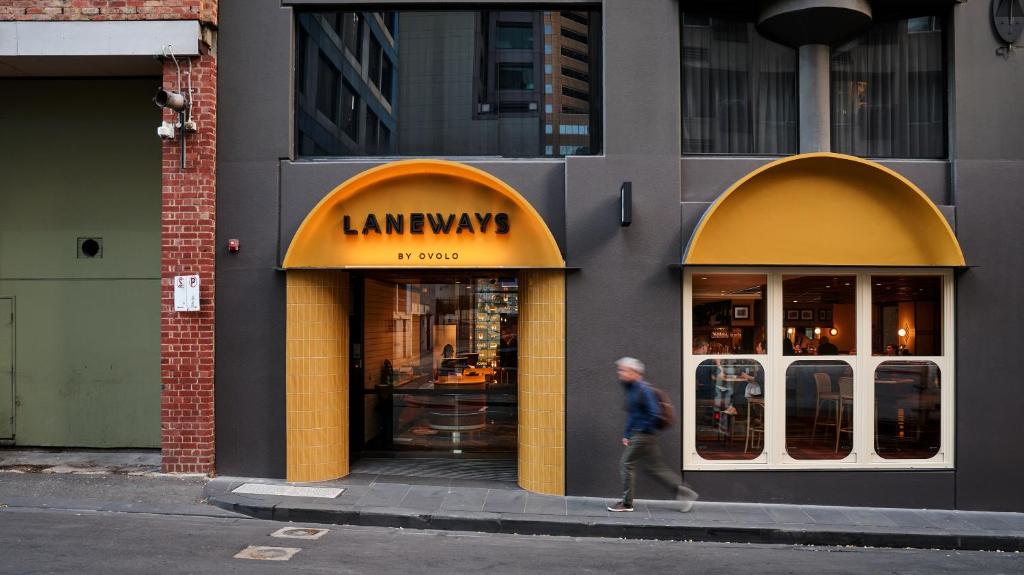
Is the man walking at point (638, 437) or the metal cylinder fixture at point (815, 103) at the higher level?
the metal cylinder fixture at point (815, 103)

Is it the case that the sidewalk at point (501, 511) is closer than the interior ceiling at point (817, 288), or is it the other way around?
the sidewalk at point (501, 511)

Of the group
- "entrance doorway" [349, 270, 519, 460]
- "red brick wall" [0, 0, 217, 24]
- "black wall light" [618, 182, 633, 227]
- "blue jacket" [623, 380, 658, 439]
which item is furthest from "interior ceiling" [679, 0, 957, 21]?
"red brick wall" [0, 0, 217, 24]

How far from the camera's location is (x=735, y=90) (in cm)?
952

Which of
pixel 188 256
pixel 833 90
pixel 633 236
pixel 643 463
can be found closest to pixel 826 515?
pixel 643 463

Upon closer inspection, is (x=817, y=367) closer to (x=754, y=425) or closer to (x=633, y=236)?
(x=754, y=425)

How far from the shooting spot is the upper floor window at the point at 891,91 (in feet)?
31.1

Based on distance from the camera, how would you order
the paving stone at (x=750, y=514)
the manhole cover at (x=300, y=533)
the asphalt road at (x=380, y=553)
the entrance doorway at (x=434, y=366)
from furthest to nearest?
1. the entrance doorway at (x=434, y=366)
2. the paving stone at (x=750, y=514)
3. the manhole cover at (x=300, y=533)
4. the asphalt road at (x=380, y=553)

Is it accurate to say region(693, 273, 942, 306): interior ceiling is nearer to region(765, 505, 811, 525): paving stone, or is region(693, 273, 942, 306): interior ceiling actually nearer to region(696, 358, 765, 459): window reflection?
region(696, 358, 765, 459): window reflection

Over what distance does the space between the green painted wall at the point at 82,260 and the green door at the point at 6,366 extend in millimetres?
97

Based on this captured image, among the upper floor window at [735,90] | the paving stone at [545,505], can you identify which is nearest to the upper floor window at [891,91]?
the upper floor window at [735,90]

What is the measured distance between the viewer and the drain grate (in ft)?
28.5

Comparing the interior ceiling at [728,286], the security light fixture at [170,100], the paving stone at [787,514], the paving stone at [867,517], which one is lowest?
the paving stone at [867,517]

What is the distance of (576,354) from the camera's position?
29.8ft

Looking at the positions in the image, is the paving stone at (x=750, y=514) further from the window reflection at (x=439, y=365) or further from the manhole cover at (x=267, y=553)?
the manhole cover at (x=267, y=553)
